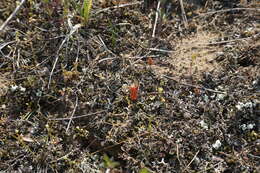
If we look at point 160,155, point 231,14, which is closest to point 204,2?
point 231,14

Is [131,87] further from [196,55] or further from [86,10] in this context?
[86,10]

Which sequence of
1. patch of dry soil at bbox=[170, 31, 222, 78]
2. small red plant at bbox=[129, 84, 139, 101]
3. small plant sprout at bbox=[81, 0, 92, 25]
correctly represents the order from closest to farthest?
small red plant at bbox=[129, 84, 139, 101] < patch of dry soil at bbox=[170, 31, 222, 78] < small plant sprout at bbox=[81, 0, 92, 25]

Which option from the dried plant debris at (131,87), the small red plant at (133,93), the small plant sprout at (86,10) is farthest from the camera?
the small plant sprout at (86,10)

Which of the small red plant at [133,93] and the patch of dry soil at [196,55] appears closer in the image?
the small red plant at [133,93]

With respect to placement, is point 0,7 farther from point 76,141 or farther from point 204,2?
point 204,2

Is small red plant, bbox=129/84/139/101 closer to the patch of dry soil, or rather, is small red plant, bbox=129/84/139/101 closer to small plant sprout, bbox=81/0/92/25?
the patch of dry soil

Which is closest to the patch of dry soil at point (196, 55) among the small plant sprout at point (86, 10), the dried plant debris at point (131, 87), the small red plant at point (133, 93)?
the dried plant debris at point (131, 87)

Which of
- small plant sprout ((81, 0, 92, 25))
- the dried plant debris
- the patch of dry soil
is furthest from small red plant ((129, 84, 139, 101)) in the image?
small plant sprout ((81, 0, 92, 25))

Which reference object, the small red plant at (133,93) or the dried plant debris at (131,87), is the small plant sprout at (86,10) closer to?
the dried plant debris at (131,87)
